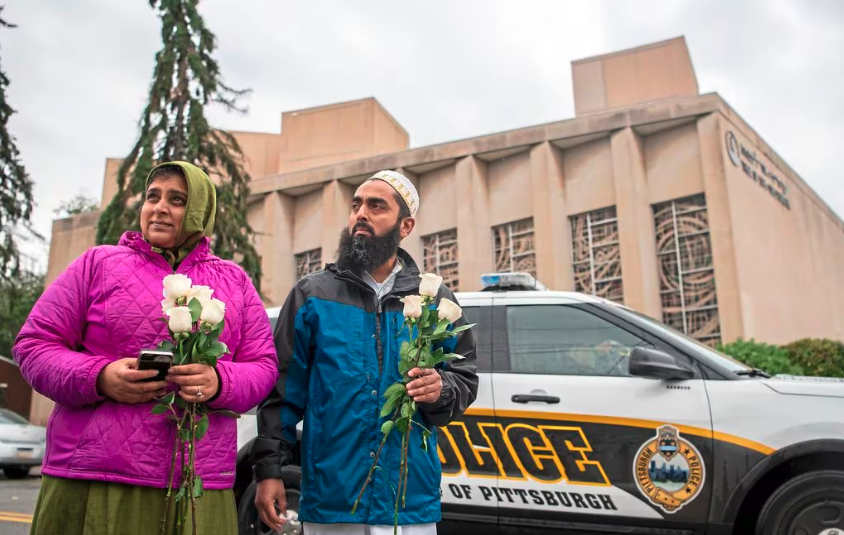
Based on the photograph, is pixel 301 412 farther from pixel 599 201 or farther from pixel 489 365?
pixel 599 201

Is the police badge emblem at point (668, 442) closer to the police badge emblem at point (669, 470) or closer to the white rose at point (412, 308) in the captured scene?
the police badge emblem at point (669, 470)

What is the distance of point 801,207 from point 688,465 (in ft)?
62.1

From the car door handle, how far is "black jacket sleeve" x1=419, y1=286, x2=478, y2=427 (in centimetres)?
175

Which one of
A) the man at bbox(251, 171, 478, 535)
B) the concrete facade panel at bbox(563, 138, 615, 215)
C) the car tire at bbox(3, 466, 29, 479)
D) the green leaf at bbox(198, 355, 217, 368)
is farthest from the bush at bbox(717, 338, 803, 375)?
the car tire at bbox(3, 466, 29, 479)

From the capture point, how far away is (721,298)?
14211mm

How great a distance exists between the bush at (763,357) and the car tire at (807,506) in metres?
8.88

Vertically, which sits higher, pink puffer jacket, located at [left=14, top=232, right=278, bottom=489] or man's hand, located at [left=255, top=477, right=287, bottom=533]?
pink puffer jacket, located at [left=14, top=232, right=278, bottom=489]

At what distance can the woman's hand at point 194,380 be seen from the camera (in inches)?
75.1

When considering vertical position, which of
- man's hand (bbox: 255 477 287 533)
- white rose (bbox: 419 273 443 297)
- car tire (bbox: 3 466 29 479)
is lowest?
car tire (bbox: 3 466 29 479)

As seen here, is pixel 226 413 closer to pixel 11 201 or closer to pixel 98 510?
pixel 98 510

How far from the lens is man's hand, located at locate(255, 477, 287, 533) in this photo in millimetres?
2363

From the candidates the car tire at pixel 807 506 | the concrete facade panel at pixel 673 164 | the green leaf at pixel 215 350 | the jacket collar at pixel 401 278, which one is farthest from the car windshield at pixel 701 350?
the concrete facade panel at pixel 673 164

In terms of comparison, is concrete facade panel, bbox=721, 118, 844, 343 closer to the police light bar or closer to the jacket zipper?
the police light bar

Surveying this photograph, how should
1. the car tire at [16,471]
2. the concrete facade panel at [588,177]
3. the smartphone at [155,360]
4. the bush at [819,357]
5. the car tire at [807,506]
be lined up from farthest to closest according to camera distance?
the concrete facade panel at [588,177], the bush at [819,357], the car tire at [16,471], the car tire at [807,506], the smartphone at [155,360]
